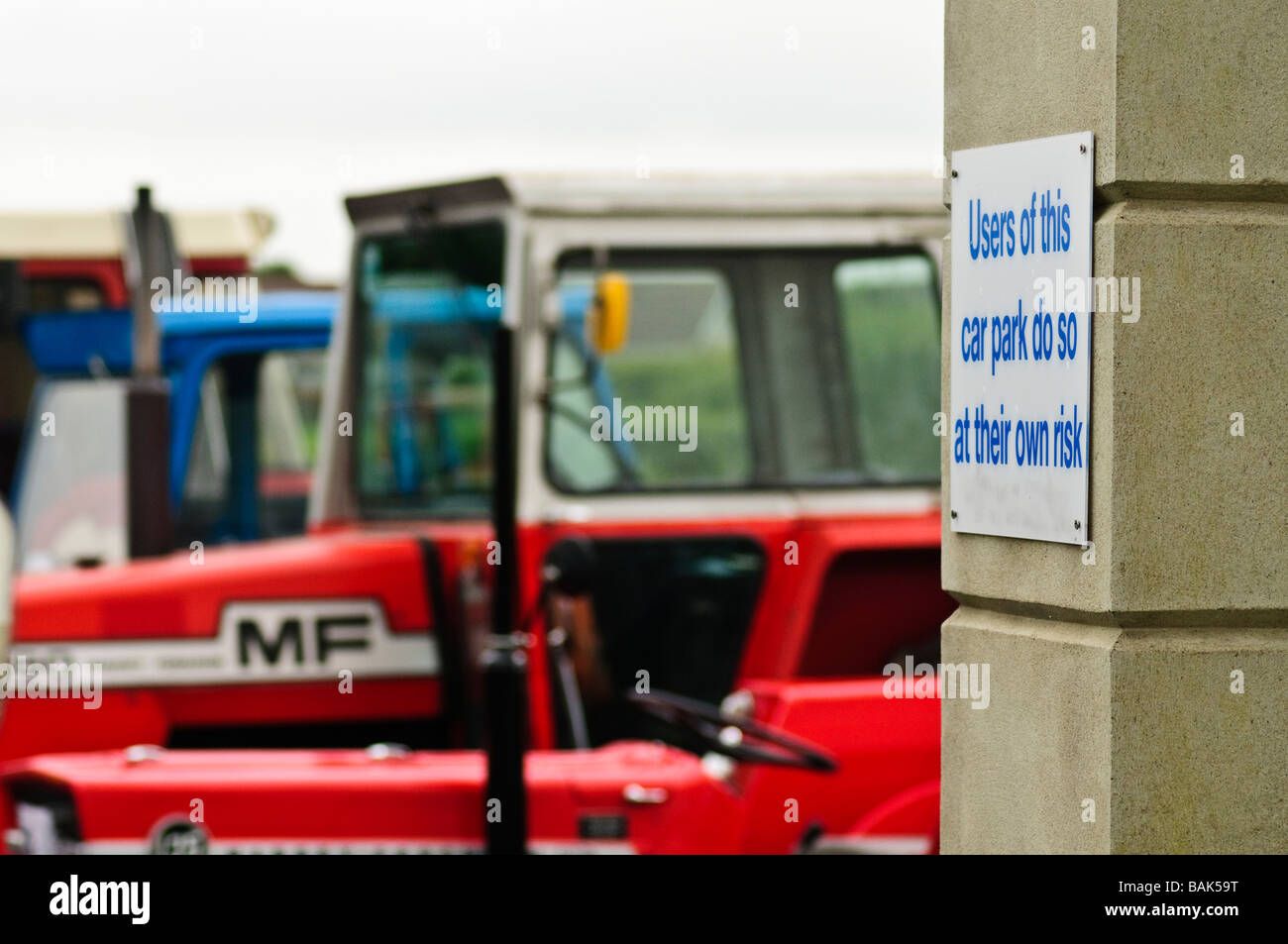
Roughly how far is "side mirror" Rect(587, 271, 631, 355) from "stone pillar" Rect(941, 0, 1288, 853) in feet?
7.46

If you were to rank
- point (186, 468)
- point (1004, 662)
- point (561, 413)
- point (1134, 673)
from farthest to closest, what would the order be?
point (186, 468) < point (561, 413) < point (1004, 662) < point (1134, 673)

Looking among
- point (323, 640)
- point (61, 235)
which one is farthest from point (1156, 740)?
point (61, 235)

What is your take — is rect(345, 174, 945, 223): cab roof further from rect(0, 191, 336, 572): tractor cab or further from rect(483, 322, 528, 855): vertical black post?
rect(0, 191, 336, 572): tractor cab

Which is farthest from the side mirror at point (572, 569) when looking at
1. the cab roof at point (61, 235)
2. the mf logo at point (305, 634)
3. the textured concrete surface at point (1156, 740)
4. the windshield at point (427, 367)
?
the cab roof at point (61, 235)

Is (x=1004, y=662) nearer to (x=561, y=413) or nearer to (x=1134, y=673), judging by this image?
(x=1134, y=673)

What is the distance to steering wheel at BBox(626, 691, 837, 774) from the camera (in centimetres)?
598

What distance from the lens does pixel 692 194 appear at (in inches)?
262

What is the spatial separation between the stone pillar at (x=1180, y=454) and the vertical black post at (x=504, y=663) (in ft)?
7.19

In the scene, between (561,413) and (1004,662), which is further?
(561,413)

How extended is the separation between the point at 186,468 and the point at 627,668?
482 centimetres

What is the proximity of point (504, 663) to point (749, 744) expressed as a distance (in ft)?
2.12

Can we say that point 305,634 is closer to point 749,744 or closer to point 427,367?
point 427,367

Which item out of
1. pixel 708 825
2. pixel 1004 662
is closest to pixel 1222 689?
pixel 1004 662
